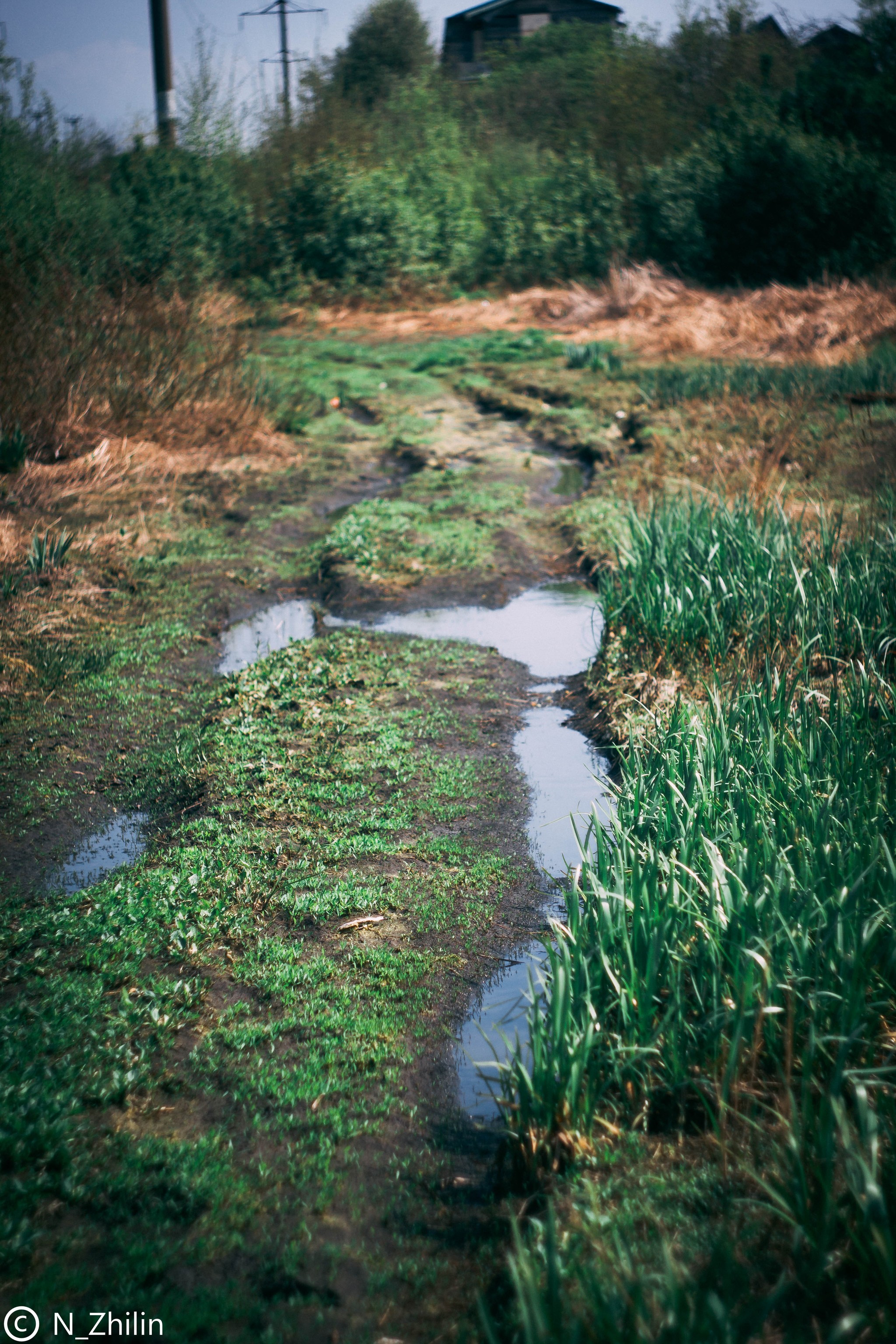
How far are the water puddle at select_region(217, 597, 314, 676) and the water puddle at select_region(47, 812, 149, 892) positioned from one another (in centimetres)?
143

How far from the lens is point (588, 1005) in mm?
2201

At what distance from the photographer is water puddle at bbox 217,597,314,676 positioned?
537 cm

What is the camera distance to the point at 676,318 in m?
14.3

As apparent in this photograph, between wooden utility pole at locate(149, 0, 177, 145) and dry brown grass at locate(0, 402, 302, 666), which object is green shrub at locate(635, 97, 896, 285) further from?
dry brown grass at locate(0, 402, 302, 666)

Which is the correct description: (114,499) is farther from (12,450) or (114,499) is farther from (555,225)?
(555,225)

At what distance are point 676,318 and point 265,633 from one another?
10.9 m

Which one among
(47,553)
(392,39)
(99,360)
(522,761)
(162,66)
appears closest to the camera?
(522,761)

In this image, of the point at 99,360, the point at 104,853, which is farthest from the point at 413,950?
the point at 99,360

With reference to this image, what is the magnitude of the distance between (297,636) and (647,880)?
359cm

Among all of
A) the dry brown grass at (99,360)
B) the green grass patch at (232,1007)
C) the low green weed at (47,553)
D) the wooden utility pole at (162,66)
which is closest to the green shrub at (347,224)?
the wooden utility pole at (162,66)

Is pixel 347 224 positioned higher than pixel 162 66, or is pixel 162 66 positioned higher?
pixel 162 66

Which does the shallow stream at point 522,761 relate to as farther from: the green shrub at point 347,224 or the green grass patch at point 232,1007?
the green shrub at point 347,224

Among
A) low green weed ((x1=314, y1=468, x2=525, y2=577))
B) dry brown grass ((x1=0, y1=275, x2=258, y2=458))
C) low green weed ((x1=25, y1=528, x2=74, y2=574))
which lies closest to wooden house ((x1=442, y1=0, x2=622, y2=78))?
dry brown grass ((x1=0, y1=275, x2=258, y2=458))

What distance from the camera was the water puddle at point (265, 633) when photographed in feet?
17.6
